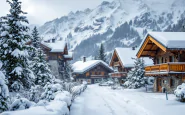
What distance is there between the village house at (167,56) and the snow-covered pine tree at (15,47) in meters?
14.2

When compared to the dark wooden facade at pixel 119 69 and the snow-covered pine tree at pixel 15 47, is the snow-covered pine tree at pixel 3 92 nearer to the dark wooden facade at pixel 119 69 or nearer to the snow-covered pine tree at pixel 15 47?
the snow-covered pine tree at pixel 15 47

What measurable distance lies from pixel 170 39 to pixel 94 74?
44.5m

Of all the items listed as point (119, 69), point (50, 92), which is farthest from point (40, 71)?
point (119, 69)

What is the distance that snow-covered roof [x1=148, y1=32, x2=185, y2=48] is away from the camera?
2225cm

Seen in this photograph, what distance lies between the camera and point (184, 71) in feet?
72.8

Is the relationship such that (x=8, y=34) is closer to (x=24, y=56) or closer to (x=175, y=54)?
(x=24, y=56)

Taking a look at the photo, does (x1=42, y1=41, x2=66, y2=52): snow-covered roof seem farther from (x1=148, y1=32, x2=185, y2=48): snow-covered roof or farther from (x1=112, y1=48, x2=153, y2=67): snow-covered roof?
(x1=148, y1=32, x2=185, y2=48): snow-covered roof

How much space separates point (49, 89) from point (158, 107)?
734 cm

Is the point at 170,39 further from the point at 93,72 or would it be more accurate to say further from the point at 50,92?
the point at 93,72

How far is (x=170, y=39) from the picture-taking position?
2291 cm

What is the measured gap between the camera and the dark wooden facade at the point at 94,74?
6569 cm

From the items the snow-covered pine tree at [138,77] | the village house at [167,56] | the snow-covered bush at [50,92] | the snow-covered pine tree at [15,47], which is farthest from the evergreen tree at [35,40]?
the snow-covered pine tree at [138,77]

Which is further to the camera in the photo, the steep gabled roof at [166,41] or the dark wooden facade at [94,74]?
the dark wooden facade at [94,74]

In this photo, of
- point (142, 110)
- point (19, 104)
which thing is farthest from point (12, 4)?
point (142, 110)
